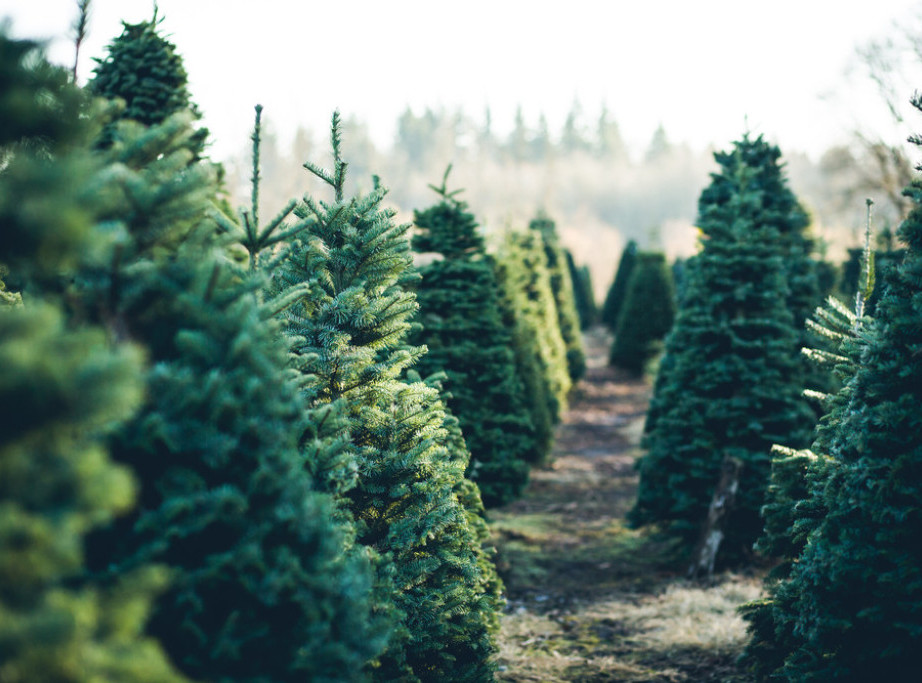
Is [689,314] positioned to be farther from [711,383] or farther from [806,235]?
[806,235]

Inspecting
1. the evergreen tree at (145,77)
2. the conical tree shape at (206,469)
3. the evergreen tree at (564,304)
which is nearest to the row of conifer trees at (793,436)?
the conical tree shape at (206,469)

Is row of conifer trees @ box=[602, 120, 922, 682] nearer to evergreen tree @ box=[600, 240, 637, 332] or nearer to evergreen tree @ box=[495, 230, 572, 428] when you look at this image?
evergreen tree @ box=[495, 230, 572, 428]

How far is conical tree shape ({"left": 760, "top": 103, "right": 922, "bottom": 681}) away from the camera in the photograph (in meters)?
3.64

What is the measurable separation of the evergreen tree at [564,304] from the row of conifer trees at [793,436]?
26.9ft

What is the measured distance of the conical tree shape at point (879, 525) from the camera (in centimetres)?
364

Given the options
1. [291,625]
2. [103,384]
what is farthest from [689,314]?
[103,384]

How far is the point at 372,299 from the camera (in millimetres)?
4441

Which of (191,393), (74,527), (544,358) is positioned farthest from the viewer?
(544,358)

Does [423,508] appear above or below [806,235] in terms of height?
below

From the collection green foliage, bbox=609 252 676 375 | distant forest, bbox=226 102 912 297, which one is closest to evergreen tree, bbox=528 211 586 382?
green foliage, bbox=609 252 676 375

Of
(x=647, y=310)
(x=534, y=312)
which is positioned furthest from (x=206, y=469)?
(x=647, y=310)

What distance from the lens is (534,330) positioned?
47.7 ft

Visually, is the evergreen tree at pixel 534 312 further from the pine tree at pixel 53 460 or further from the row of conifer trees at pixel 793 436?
the pine tree at pixel 53 460

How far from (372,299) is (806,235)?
12208 millimetres
